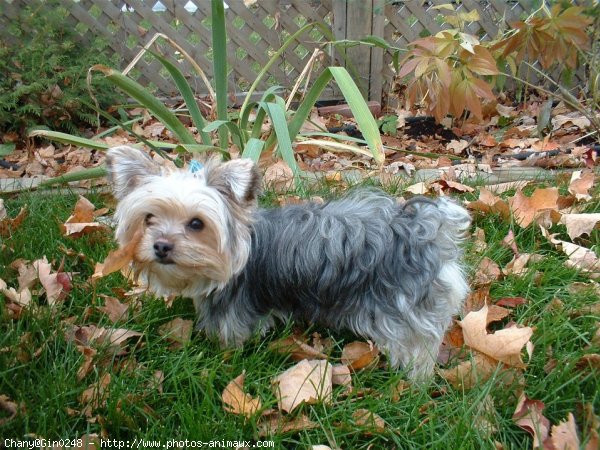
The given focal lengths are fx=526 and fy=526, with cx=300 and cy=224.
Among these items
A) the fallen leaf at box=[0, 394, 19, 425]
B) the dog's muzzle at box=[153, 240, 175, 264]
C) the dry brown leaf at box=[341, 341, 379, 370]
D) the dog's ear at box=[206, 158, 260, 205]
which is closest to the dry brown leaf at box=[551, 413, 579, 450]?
the dry brown leaf at box=[341, 341, 379, 370]

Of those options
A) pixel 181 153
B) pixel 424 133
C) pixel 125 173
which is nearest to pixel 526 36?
pixel 424 133

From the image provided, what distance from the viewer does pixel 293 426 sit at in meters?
1.81

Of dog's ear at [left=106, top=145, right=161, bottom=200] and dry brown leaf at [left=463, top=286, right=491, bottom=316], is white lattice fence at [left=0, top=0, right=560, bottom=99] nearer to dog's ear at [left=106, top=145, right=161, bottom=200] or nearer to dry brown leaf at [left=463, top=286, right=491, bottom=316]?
dry brown leaf at [left=463, top=286, right=491, bottom=316]

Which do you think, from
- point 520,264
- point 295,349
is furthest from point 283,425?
point 520,264

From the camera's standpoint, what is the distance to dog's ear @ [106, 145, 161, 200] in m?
2.03

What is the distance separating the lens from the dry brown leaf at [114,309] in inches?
91.4

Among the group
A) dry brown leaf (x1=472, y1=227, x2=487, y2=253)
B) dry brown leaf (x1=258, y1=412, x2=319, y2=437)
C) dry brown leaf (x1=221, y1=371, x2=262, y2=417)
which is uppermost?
dry brown leaf (x1=472, y1=227, x2=487, y2=253)

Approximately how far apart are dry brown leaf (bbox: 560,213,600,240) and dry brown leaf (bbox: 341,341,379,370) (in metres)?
1.38

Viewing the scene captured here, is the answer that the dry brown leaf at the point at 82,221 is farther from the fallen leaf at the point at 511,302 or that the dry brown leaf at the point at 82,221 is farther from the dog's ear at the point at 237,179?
the fallen leaf at the point at 511,302

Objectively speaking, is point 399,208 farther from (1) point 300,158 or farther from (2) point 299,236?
(1) point 300,158

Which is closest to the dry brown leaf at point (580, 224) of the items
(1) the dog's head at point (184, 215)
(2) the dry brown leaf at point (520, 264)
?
(2) the dry brown leaf at point (520, 264)

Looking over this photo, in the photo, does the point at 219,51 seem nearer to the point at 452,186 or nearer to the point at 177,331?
the point at 452,186

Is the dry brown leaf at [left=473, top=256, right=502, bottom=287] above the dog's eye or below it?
below

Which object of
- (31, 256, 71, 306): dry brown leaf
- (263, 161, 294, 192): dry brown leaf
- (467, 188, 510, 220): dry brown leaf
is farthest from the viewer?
(263, 161, 294, 192): dry brown leaf
